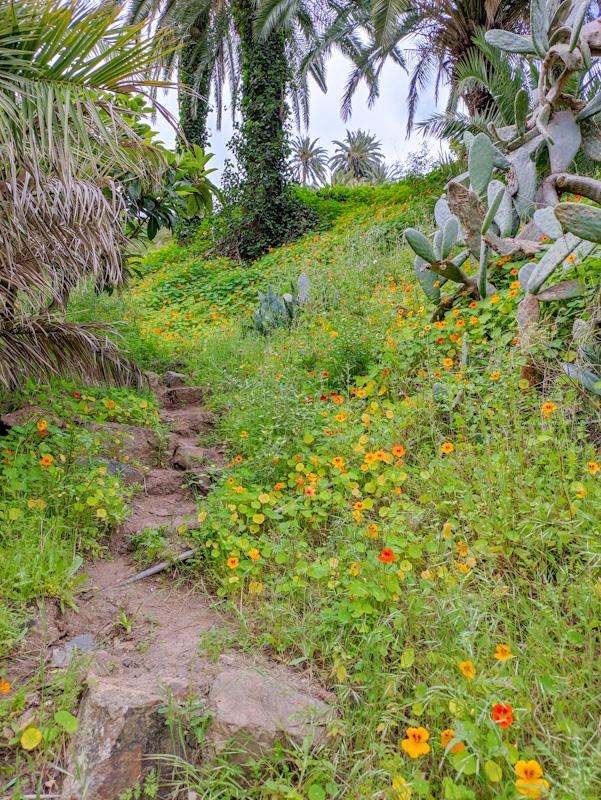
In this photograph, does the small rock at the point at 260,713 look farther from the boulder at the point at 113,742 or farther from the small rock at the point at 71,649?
the small rock at the point at 71,649

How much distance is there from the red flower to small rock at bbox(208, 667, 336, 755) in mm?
490

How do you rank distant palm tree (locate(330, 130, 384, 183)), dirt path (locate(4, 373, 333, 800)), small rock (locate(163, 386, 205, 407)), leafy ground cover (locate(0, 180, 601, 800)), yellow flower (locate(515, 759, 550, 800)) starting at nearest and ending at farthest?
yellow flower (locate(515, 759, 550, 800)) < leafy ground cover (locate(0, 180, 601, 800)) < dirt path (locate(4, 373, 333, 800)) < small rock (locate(163, 386, 205, 407)) < distant palm tree (locate(330, 130, 384, 183))

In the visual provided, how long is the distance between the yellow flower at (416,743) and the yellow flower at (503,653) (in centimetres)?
30

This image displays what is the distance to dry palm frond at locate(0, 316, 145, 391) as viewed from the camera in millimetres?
2696

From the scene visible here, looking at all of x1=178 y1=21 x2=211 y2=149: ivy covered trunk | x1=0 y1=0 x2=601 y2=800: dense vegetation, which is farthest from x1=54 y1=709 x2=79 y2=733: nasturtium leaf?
x1=178 y1=21 x2=211 y2=149: ivy covered trunk

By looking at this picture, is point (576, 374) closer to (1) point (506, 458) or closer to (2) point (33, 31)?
A: (1) point (506, 458)

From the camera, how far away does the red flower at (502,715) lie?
4.09 ft

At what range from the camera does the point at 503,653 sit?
1453 millimetres

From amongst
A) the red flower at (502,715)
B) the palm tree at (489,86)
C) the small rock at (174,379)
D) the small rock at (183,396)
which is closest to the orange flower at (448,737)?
the red flower at (502,715)

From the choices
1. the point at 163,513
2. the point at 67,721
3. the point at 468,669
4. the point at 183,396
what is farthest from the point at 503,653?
the point at 183,396

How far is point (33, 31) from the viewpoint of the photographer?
2324 mm

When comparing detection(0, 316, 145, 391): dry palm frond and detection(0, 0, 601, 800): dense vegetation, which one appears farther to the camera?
detection(0, 316, 145, 391): dry palm frond

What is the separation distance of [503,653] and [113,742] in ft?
3.56

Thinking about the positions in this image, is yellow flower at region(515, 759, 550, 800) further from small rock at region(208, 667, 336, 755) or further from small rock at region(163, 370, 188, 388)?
small rock at region(163, 370, 188, 388)
